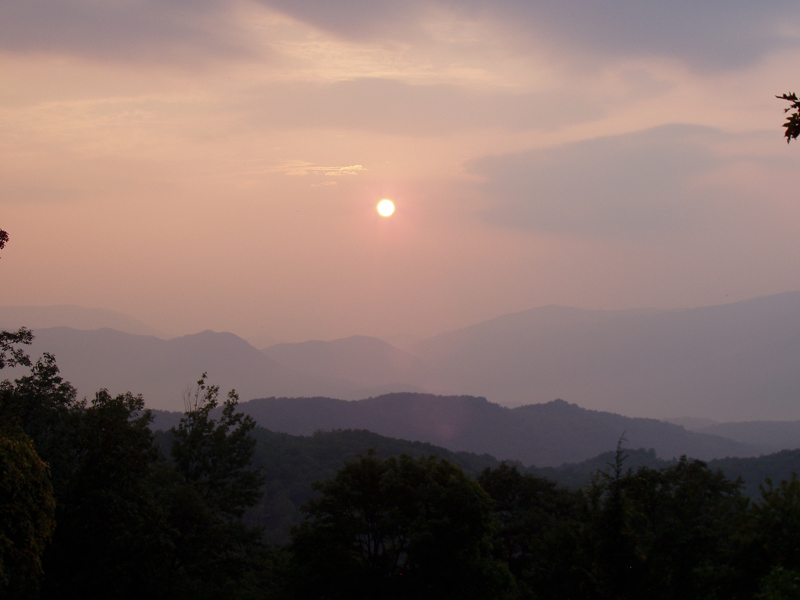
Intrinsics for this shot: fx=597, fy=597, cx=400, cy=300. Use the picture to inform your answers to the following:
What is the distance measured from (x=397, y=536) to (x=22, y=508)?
1766 centimetres

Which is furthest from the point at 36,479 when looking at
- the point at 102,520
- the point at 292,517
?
the point at 292,517

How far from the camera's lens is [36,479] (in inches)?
592

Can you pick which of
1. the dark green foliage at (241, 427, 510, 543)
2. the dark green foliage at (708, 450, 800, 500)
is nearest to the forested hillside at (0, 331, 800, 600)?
the dark green foliage at (241, 427, 510, 543)

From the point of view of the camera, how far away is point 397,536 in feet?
93.1

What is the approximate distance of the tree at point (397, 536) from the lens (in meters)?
26.9

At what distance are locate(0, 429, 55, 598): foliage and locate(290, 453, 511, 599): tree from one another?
48.5 feet

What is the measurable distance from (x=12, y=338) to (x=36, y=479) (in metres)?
9.68

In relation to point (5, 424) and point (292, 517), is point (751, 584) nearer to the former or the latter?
point (5, 424)

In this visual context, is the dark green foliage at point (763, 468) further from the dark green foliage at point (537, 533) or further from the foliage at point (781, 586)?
the foliage at point (781, 586)

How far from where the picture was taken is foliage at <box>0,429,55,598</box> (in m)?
14.1

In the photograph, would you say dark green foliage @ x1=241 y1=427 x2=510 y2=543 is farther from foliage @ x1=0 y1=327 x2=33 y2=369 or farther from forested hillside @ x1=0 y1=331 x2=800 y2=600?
foliage @ x1=0 y1=327 x2=33 y2=369

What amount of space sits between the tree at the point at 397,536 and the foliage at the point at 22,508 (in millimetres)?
14768

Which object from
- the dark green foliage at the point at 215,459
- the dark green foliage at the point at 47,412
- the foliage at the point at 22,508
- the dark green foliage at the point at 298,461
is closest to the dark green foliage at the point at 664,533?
the foliage at the point at 22,508

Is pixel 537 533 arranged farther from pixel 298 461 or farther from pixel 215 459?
pixel 298 461
